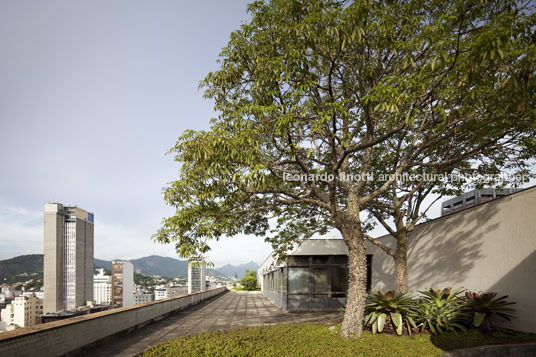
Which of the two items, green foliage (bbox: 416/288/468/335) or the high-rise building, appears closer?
green foliage (bbox: 416/288/468/335)

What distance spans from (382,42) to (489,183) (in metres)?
7.69

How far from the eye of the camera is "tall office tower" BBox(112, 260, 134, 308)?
127369 mm

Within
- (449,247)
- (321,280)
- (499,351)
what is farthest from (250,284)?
(499,351)

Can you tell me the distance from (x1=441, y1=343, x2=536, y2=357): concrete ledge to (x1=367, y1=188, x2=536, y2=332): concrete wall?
151 centimetres

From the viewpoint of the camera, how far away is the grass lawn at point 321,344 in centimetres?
605

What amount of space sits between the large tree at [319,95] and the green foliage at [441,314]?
1.98 metres

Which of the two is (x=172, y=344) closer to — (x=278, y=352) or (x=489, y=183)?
(x=278, y=352)

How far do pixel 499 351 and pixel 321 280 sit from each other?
11.0 metres

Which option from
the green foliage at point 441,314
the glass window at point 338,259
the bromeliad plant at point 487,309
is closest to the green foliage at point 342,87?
the green foliage at point 441,314

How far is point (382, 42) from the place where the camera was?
6.20 meters

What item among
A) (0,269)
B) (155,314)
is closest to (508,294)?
(155,314)

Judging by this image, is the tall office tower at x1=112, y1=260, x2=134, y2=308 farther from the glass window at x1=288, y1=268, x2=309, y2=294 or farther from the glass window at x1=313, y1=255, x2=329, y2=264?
the glass window at x1=313, y1=255, x2=329, y2=264

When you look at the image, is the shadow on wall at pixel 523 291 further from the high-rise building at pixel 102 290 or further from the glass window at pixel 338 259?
the high-rise building at pixel 102 290

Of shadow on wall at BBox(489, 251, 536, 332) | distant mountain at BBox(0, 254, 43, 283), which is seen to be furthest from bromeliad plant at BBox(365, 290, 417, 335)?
distant mountain at BBox(0, 254, 43, 283)
